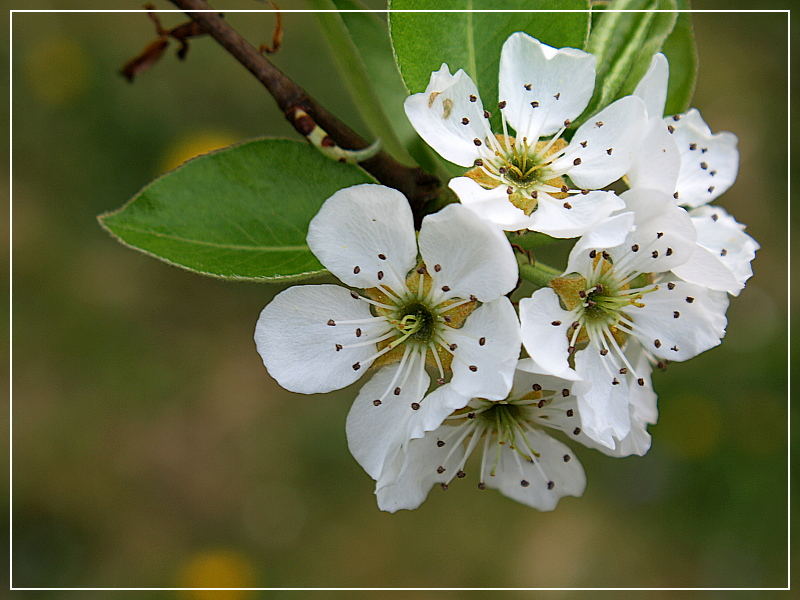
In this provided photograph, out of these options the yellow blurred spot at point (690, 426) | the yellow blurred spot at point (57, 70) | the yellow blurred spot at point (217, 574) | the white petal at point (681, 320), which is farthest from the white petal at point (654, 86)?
the yellow blurred spot at point (57, 70)

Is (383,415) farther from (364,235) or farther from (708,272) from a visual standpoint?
(708,272)

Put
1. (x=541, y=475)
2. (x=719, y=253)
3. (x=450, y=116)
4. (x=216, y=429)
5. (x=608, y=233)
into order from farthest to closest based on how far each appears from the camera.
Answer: (x=216, y=429)
(x=541, y=475)
(x=719, y=253)
(x=450, y=116)
(x=608, y=233)

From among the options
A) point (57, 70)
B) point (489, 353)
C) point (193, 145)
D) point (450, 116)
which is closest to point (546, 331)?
point (489, 353)

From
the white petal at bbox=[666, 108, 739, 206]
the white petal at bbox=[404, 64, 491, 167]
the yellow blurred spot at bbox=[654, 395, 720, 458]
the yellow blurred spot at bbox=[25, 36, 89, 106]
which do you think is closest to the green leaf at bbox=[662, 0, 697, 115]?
the white petal at bbox=[666, 108, 739, 206]

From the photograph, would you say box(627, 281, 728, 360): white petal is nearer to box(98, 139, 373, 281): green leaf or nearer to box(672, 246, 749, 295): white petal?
box(672, 246, 749, 295): white petal

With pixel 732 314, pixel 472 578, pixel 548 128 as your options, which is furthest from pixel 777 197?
pixel 548 128

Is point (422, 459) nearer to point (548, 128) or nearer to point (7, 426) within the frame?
point (548, 128)
